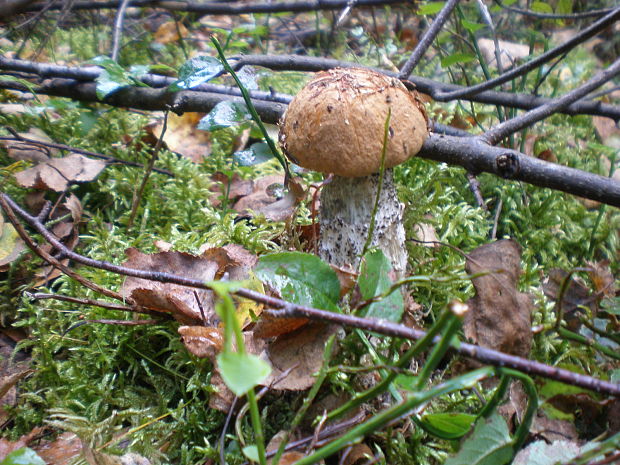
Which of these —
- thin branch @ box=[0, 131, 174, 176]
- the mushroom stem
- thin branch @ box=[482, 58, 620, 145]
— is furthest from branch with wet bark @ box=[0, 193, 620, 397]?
thin branch @ box=[0, 131, 174, 176]

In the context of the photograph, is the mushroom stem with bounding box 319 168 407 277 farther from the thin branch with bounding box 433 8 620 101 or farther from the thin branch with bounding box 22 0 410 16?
the thin branch with bounding box 22 0 410 16

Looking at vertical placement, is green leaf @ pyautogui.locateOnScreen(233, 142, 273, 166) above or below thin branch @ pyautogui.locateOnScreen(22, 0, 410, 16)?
below

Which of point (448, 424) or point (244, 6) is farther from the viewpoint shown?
point (244, 6)

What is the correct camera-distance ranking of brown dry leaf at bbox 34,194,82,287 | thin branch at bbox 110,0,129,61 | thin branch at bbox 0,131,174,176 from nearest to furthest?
1. brown dry leaf at bbox 34,194,82,287
2. thin branch at bbox 0,131,174,176
3. thin branch at bbox 110,0,129,61

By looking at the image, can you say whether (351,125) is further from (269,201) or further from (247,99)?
(269,201)

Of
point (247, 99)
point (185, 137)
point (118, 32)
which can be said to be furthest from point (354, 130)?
point (118, 32)

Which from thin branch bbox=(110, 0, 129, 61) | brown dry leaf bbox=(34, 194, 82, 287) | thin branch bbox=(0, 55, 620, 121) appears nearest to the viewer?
brown dry leaf bbox=(34, 194, 82, 287)
